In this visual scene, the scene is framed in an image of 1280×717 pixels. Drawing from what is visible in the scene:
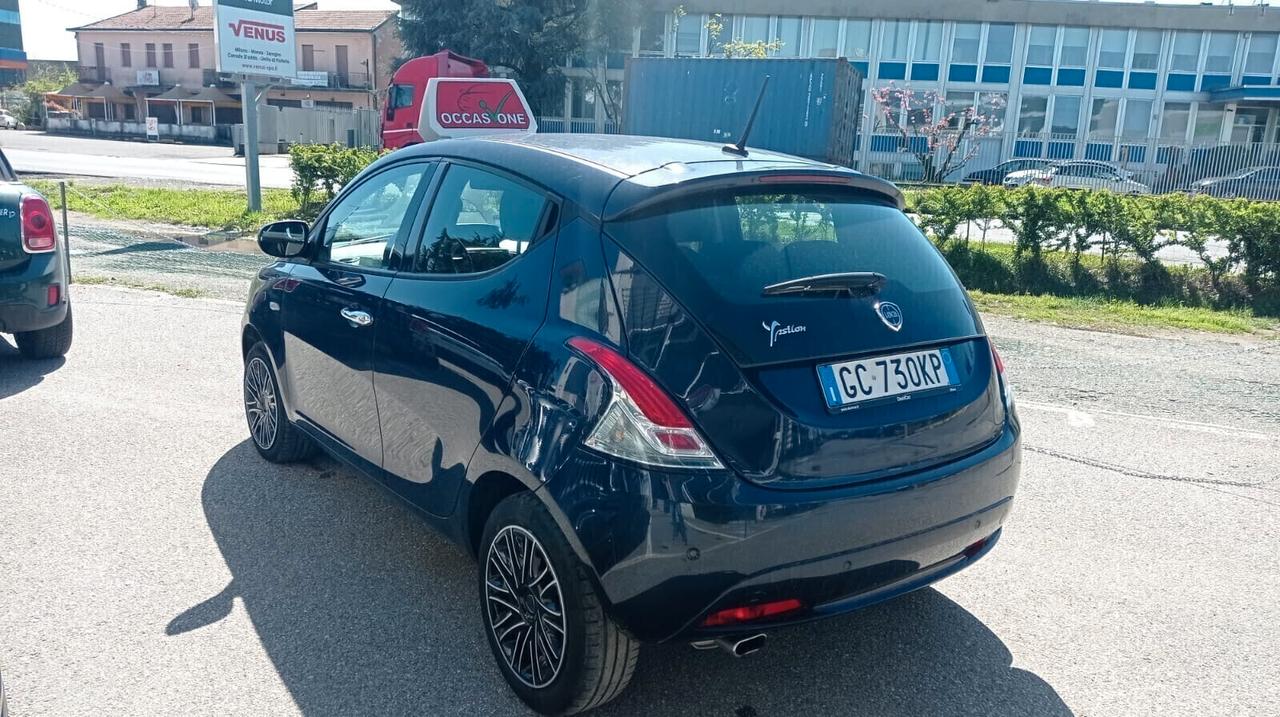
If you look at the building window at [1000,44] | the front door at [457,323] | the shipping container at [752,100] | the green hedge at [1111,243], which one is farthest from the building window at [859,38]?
the front door at [457,323]

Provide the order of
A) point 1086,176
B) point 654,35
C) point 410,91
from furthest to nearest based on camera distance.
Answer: point 654,35 < point 1086,176 < point 410,91

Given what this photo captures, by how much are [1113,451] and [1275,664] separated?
2390 millimetres

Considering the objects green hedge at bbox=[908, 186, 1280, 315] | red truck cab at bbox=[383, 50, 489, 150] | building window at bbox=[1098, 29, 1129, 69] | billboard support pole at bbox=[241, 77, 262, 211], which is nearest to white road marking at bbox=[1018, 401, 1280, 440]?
green hedge at bbox=[908, 186, 1280, 315]

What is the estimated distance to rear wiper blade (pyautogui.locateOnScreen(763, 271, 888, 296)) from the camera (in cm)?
282

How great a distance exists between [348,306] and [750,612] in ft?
7.01

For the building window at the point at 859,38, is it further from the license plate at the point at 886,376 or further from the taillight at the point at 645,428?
the taillight at the point at 645,428

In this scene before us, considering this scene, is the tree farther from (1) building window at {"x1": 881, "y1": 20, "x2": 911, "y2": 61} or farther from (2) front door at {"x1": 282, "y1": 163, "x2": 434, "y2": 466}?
(2) front door at {"x1": 282, "y1": 163, "x2": 434, "y2": 466}

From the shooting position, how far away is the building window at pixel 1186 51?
41375mm

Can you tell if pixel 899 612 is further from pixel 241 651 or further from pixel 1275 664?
pixel 241 651

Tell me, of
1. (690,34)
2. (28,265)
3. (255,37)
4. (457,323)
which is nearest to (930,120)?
(690,34)

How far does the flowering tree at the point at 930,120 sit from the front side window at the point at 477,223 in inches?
1338

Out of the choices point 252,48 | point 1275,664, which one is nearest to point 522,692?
point 1275,664

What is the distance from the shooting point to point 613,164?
314cm

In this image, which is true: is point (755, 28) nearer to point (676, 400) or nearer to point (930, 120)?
point (930, 120)
